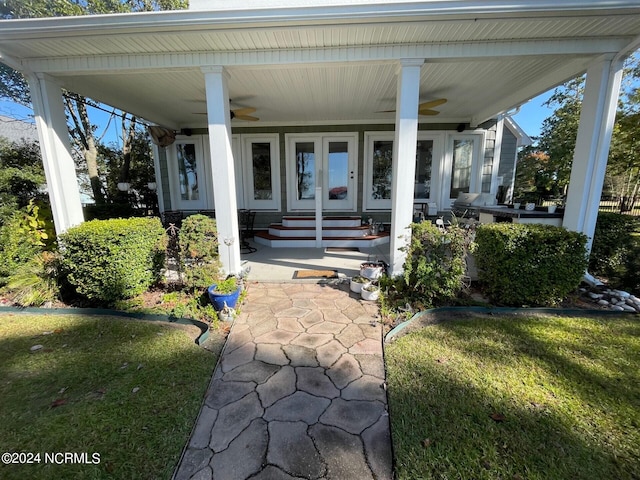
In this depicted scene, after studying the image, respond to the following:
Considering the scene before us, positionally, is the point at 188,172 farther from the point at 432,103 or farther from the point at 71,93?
the point at 432,103

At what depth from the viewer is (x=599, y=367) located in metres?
2.13

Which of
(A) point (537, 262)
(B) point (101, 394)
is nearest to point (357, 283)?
(A) point (537, 262)

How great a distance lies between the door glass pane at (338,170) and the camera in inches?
271

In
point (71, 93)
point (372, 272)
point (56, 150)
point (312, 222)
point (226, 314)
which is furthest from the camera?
point (71, 93)

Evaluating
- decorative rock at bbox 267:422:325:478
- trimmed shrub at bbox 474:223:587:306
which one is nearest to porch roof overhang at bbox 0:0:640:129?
trimmed shrub at bbox 474:223:587:306

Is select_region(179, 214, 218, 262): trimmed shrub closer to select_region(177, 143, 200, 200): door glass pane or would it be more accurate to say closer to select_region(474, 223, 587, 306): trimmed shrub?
select_region(474, 223, 587, 306): trimmed shrub

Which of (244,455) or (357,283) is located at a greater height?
(357,283)

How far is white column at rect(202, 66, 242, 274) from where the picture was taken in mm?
3426

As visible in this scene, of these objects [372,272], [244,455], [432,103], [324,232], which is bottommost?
[244,455]

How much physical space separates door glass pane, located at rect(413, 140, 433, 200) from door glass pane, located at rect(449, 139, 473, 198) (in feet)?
1.92

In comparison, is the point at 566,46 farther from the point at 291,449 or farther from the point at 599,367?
the point at 291,449

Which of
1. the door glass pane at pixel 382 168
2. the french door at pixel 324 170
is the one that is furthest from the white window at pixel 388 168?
the french door at pixel 324 170

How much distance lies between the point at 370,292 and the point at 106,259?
3.01 meters

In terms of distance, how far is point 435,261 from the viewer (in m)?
3.04
